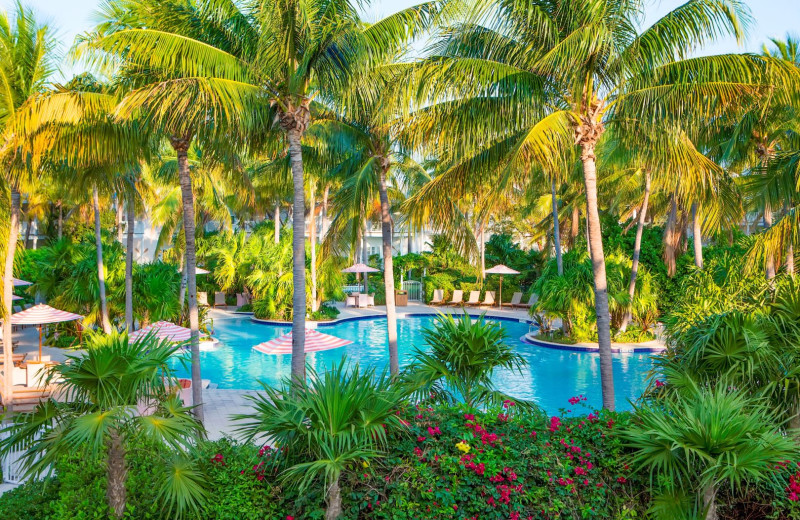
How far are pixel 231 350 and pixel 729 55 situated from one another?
16.0 m

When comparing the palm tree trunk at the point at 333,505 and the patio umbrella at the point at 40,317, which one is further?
the patio umbrella at the point at 40,317

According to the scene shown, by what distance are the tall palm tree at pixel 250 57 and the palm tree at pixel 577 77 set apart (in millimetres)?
1207

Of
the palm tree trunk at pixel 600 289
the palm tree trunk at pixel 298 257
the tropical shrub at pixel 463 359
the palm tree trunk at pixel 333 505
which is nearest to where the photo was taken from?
the palm tree trunk at pixel 333 505

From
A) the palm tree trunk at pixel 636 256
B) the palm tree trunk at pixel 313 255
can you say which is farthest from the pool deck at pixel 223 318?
the palm tree trunk at pixel 636 256

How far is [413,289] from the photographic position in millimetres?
32781

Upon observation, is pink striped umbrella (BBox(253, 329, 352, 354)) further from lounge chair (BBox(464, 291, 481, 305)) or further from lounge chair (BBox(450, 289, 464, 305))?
lounge chair (BBox(450, 289, 464, 305))

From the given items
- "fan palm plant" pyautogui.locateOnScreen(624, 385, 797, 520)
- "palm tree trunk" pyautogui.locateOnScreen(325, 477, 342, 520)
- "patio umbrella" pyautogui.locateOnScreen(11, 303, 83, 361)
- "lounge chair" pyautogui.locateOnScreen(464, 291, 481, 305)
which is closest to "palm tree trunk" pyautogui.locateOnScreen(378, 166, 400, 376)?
"palm tree trunk" pyautogui.locateOnScreen(325, 477, 342, 520)

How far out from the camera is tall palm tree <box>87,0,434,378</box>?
8.11 meters

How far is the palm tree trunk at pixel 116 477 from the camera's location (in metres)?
5.47

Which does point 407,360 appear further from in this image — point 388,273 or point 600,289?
point 600,289

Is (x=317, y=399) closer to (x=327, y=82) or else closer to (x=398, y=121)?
(x=327, y=82)

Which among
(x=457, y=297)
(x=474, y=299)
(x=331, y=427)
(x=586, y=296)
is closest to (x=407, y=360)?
(x=586, y=296)

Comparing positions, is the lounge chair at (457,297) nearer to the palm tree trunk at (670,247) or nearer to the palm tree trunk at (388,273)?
the palm tree trunk at (670,247)

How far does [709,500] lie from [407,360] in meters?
13.1
